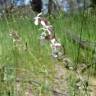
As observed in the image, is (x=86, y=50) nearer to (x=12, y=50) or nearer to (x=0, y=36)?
(x=12, y=50)

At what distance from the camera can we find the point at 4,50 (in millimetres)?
2920

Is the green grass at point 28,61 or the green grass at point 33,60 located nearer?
the green grass at point 33,60

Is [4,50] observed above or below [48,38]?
below

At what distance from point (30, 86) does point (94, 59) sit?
0.55 meters

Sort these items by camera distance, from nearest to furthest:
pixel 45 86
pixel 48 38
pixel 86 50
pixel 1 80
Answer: pixel 48 38 < pixel 45 86 < pixel 1 80 < pixel 86 50

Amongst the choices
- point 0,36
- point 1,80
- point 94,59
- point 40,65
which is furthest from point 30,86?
point 0,36

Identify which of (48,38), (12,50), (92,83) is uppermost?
(48,38)

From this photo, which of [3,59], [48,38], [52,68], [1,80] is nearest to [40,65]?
[52,68]

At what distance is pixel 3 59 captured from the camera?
2650mm

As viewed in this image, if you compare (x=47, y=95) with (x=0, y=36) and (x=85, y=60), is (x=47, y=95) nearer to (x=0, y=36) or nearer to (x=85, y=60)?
(x=85, y=60)

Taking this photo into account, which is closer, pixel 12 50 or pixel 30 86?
pixel 30 86

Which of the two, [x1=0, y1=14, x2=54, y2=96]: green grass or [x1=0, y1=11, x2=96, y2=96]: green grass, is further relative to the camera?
[x1=0, y1=14, x2=54, y2=96]: green grass

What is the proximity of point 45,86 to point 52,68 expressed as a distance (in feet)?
2.05

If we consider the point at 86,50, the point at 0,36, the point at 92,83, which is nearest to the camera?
the point at 92,83
